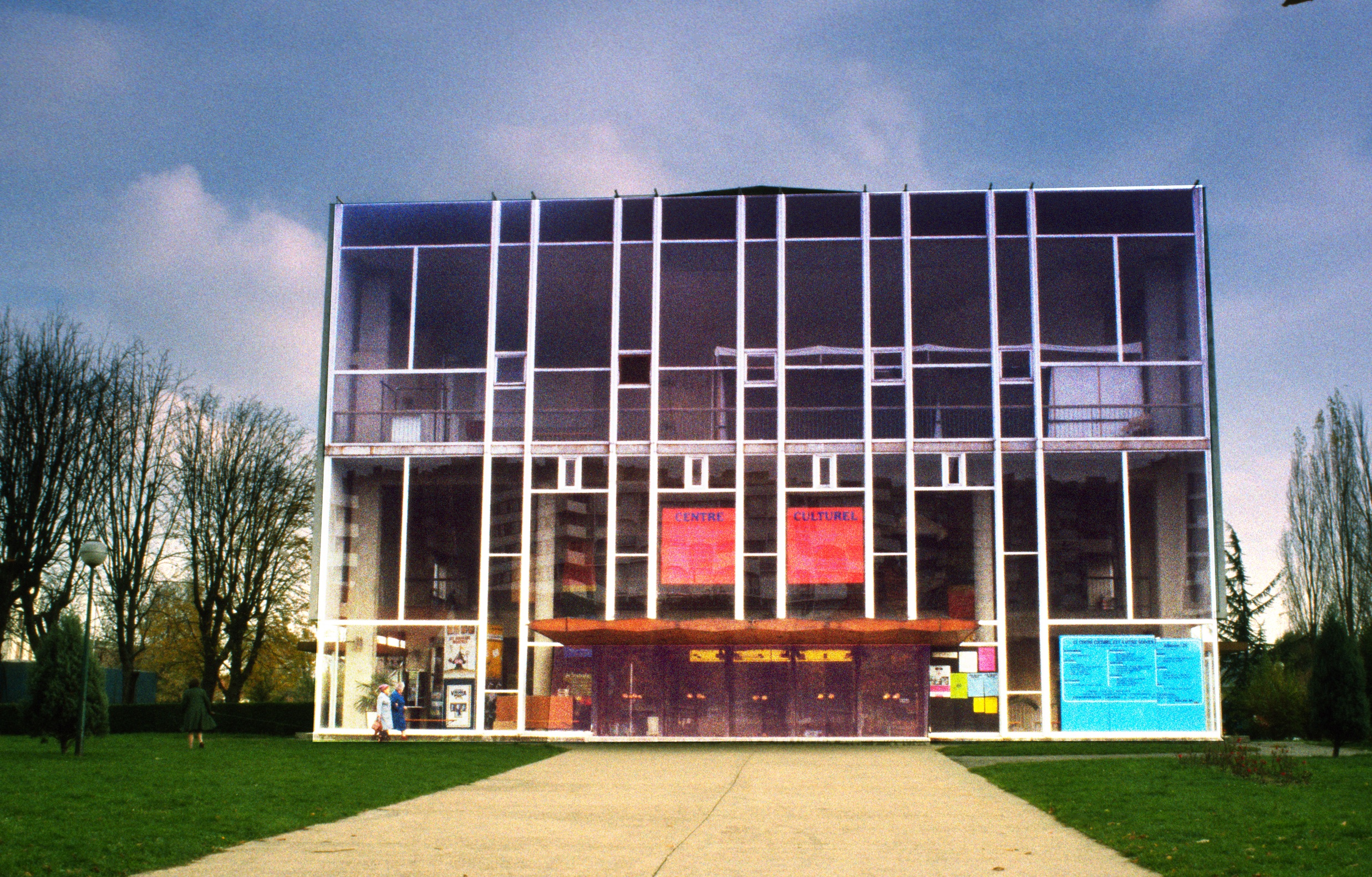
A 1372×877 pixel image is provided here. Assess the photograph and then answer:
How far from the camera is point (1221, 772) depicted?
18.9 m

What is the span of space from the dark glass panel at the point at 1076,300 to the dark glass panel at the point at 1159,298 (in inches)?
13.0

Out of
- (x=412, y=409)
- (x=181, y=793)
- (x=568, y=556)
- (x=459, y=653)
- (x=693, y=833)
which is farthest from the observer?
(x=412, y=409)

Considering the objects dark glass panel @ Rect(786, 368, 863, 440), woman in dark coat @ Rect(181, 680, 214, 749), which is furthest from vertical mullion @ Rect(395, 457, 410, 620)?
dark glass panel @ Rect(786, 368, 863, 440)

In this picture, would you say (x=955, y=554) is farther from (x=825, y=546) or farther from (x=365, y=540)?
(x=365, y=540)

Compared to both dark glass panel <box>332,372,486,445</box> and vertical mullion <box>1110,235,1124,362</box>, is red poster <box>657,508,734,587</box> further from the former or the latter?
vertical mullion <box>1110,235,1124,362</box>

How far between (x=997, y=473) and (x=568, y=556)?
9.89 metres

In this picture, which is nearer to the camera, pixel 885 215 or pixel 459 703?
pixel 459 703

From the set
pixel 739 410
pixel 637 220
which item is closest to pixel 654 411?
pixel 739 410

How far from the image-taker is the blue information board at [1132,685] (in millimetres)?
29469

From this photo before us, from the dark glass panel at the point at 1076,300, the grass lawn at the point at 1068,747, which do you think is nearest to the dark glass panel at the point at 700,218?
the dark glass panel at the point at 1076,300

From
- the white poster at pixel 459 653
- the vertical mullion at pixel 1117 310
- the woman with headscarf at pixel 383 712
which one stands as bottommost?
the woman with headscarf at pixel 383 712

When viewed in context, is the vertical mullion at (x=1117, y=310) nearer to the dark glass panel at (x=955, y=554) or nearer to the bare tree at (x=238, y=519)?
the dark glass panel at (x=955, y=554)

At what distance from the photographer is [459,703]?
3072cm

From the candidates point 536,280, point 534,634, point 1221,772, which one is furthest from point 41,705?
point 1221,772
